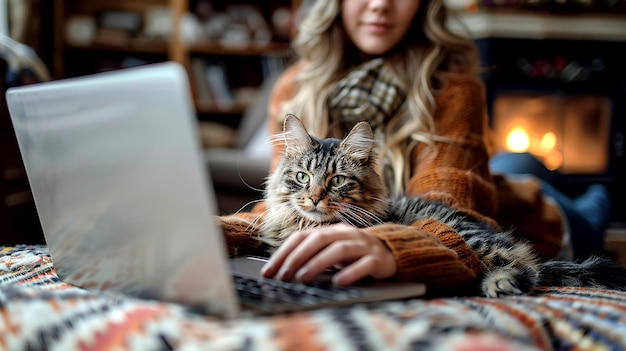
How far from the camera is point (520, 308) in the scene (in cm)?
71

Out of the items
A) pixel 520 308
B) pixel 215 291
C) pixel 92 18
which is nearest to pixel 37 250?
pixel 215 291

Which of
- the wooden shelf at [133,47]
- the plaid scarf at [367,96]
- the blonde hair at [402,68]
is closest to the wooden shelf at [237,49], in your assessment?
the wooden shelf at [133,47]

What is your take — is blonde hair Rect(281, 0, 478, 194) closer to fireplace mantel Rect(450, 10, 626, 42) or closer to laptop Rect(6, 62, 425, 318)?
laptop Rect(6, 62, 425, 318)

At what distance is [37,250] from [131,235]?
0.52 meters

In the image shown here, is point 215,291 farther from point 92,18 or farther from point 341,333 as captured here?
point 92,18

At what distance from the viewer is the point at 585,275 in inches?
39.8

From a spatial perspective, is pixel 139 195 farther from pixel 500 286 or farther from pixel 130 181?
pixel 500 286

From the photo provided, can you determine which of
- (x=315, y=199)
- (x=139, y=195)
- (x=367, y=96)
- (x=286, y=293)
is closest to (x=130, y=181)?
(x=139, y=195)

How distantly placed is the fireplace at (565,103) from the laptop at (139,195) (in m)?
3.33

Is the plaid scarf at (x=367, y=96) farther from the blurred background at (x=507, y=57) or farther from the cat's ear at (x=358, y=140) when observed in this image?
the blurred background at (x=507, y=57)

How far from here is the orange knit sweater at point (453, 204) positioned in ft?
2.57

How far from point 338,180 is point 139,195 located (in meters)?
0.42

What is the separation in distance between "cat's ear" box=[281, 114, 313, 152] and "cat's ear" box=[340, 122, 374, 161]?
0.06 m

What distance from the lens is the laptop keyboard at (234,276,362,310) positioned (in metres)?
0.62
